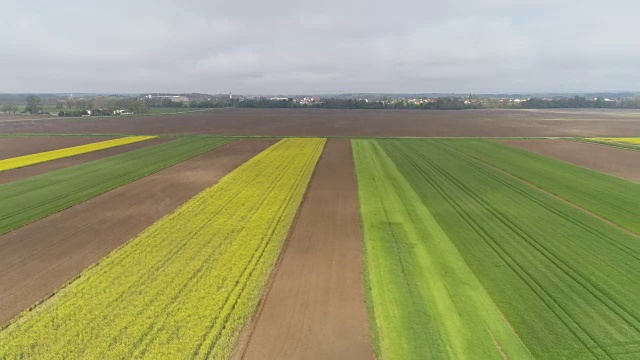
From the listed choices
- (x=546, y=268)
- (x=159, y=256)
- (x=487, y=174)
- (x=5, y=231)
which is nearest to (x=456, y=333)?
(x=546, y=268)

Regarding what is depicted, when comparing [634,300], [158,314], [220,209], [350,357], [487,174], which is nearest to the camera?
[350,357]

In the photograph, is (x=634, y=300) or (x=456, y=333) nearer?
(x=456, y=333)

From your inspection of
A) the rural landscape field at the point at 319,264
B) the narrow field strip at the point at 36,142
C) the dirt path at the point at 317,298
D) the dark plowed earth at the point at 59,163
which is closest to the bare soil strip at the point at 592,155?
the rural landscape field at the point at 319,264

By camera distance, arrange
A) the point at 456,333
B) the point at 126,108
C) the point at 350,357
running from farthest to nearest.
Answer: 1. the point at 126,108
2. the point at 456,333
3. the point at 350,357

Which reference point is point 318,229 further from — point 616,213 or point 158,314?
point 616,213

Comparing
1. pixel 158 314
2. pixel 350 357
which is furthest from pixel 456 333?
pixel 158 314

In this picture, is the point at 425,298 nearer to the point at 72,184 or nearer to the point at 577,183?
the point at 577,183

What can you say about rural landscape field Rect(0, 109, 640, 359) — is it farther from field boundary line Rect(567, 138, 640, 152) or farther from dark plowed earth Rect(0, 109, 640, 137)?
dark plowed earth Rect(0, 109, 640, 137)
